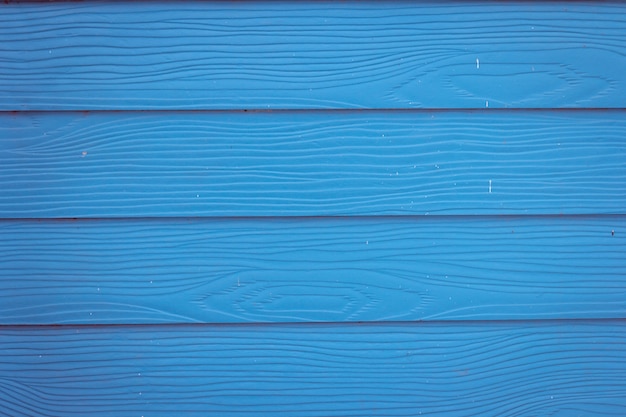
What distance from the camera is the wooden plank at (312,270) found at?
816 millimetres

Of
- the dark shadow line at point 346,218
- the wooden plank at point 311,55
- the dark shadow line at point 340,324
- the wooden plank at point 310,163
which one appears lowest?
the dark shadow line at point 340,324

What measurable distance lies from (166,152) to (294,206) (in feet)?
0.75

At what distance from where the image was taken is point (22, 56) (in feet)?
2.60

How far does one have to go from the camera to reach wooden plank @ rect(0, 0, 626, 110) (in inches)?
31.2

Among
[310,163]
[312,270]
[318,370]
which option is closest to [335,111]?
[310,163]

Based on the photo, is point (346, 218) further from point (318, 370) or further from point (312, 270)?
point (318, 370)

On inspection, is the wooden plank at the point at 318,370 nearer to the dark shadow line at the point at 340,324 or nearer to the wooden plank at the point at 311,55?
the dark shadow line at the point at 340,324

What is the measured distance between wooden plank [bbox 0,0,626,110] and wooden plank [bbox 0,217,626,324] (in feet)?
0.67

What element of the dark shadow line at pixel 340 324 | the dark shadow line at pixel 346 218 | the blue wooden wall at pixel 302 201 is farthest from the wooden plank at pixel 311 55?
the dark shadow line at pixel 340 324

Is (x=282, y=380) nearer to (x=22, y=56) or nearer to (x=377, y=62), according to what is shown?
(x=377, y=62)

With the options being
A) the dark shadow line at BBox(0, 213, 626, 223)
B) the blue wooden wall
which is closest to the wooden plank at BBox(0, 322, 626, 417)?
the blue wooden wall

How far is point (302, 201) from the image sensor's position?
0.81 meters

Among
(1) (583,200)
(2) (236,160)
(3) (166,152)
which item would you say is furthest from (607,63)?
(3) (166,152)

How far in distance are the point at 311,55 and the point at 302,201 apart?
0.79 feet
